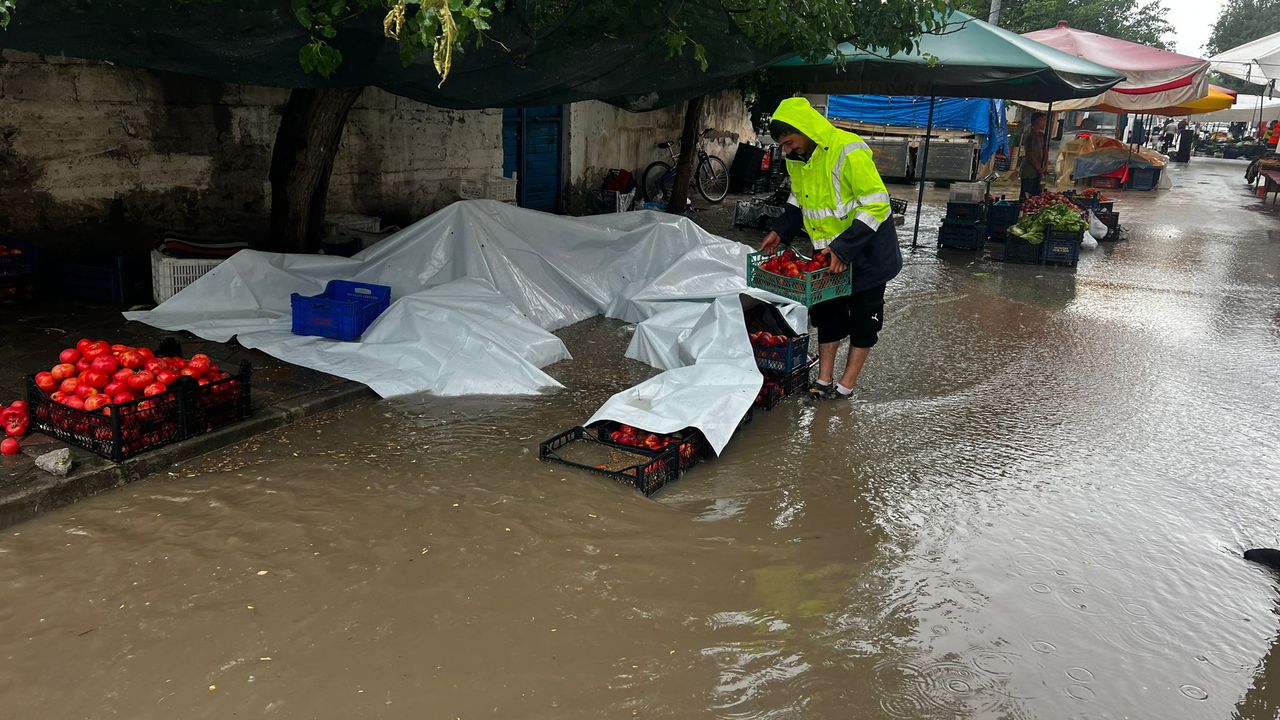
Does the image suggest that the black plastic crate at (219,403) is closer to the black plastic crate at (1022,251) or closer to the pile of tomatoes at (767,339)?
the pile of tomatoes at (767,339)

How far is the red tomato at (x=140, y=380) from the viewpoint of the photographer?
492 centimetres

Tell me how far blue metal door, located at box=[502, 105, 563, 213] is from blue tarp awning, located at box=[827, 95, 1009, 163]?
13.2 m

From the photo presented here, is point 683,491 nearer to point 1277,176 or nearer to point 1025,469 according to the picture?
point 1025,469

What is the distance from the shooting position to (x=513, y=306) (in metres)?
7.44

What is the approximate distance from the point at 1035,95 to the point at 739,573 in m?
10.6

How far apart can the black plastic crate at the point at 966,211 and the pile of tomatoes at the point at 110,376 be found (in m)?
11.0

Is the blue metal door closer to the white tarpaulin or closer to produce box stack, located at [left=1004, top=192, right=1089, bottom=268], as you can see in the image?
the white tarpaulin

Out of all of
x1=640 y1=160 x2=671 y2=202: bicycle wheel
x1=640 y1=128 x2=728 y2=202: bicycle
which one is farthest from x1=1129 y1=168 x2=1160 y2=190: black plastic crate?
x1=640 y1=160 x2=671 y2=202: bicycle wheel

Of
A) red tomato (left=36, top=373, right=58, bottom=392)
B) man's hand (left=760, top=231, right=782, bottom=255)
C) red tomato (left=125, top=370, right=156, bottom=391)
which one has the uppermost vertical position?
man's hand (left=760, top=231, right=782, bottom=255)

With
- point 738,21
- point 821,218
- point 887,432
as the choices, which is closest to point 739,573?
point 887,432

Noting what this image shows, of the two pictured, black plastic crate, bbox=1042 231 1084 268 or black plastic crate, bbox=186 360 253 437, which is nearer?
black plastic crate, bbox=186 360 253 437

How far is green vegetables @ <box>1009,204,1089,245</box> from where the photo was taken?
12219 millimetres

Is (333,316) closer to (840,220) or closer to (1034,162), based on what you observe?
(840,220)

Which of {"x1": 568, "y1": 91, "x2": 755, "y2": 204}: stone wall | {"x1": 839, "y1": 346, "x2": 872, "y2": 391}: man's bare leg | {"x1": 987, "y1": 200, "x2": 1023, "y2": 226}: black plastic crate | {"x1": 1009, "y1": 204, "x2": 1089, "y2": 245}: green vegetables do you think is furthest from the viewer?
{"x1": 568, "y1": 91, "x2": 755, "y2": 204}: stone wall
